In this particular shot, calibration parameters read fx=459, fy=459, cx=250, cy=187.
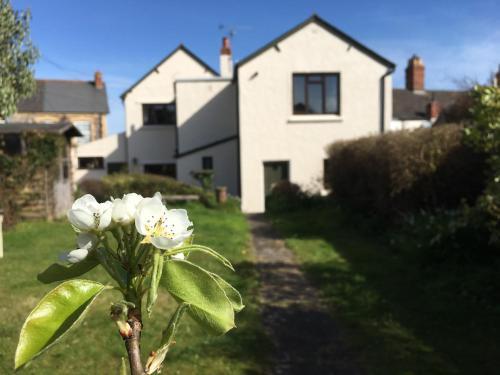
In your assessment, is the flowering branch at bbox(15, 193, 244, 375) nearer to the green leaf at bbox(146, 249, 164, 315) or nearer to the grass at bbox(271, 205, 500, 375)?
the green leaf at bbox(146, 249, 164, 315)

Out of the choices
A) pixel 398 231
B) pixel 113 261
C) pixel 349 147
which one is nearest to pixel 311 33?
pixel 349 147

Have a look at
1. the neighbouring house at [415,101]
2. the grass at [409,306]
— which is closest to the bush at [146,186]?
the grass at [409,306]

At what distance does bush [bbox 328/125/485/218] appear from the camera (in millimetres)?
9414

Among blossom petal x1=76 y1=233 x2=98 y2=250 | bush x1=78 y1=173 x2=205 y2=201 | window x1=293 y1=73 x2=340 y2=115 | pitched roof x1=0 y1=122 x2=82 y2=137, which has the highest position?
window x1=293 y1=73 x2=340 y2=115

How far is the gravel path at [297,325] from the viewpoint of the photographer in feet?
16.0

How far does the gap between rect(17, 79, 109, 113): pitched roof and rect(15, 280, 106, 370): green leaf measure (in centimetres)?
3787

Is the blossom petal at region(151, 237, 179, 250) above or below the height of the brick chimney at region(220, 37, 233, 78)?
below

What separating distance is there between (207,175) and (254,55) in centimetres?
534

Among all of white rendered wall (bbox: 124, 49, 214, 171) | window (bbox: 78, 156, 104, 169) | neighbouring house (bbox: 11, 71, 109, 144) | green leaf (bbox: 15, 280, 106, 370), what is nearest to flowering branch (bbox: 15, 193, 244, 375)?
green leaf (bbox: 15, 280, 106, 370)

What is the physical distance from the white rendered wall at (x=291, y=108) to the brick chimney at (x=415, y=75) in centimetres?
1889

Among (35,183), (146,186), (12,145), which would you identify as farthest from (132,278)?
(146,186)

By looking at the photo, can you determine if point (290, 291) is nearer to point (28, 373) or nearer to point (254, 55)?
point (28, 373)

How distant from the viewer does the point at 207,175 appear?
19.7 meters

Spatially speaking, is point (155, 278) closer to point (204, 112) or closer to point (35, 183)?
point (35, 183)
